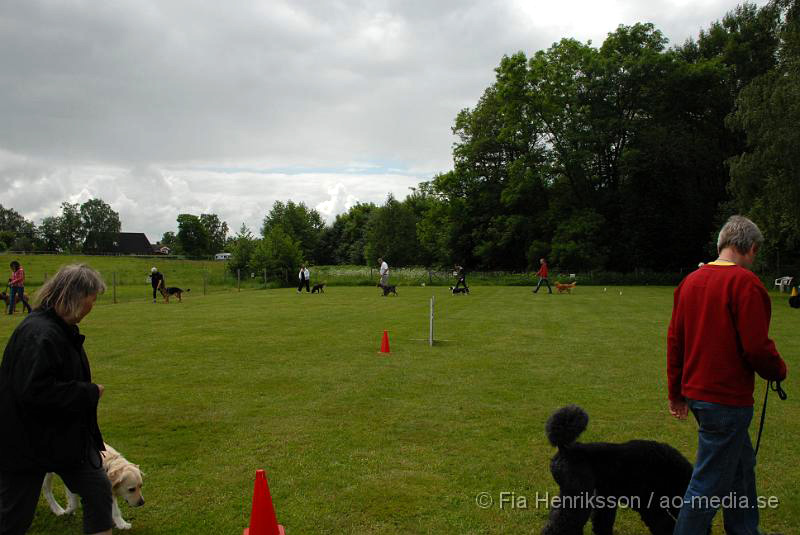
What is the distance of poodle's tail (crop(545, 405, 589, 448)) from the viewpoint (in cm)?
322

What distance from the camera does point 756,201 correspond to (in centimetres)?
2383

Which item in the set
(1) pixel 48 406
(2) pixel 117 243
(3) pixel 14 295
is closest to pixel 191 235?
(2) pixel 117 243

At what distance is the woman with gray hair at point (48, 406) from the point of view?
272 cm

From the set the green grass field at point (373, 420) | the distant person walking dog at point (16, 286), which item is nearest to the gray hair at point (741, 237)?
the green grass field at point (373, 420)

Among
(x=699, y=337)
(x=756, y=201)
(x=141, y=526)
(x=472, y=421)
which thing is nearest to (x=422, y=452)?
(x=472, y=421)

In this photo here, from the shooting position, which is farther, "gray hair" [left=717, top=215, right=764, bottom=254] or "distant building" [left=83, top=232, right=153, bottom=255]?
"distant building" [left=83, top=232, right=153, bottom=255]

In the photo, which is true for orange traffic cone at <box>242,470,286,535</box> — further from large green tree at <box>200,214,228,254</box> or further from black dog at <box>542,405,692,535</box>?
large green tree at <box>200,214,228,254</box>

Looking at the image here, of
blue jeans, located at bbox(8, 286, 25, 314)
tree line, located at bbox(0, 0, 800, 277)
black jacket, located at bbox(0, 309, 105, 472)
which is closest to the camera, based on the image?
black jacket, located at bbox(0, 309, 105, 472)

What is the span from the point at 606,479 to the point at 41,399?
122 inches

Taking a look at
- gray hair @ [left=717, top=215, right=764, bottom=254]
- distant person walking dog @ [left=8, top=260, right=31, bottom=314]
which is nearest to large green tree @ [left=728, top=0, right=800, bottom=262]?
gray hair @ [left=717, top=215, right=764, bottom=254]

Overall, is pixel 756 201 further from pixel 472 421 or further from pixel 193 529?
pixel 193 529

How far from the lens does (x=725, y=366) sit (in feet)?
10.3

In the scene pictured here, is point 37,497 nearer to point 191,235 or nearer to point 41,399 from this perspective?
point 41,399

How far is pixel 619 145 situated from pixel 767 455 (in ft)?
140
